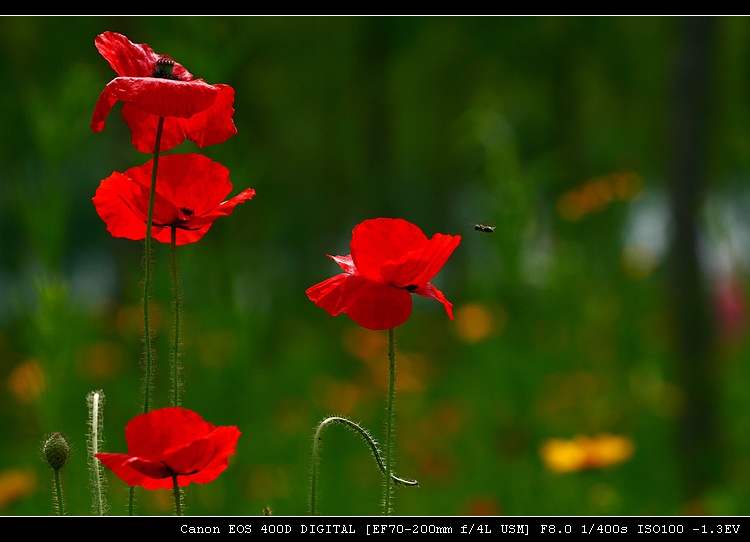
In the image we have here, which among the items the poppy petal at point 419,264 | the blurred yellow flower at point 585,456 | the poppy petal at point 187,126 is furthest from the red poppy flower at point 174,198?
the blurred yellow flower at point 585,456

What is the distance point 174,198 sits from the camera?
31.1 inches

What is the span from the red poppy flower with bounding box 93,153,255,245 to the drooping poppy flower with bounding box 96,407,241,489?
0.17 meters

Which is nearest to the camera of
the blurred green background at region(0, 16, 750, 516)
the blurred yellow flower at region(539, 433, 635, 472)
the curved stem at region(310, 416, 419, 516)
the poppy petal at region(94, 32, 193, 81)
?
the curved stem at region(310, 416, 419, 516)

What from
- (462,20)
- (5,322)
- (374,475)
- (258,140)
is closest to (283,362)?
(374,475)

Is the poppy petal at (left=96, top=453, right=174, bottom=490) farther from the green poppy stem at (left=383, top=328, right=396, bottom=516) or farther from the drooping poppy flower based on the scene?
the green poppy stem at (left=383, top=328, right=396, bottom=516)

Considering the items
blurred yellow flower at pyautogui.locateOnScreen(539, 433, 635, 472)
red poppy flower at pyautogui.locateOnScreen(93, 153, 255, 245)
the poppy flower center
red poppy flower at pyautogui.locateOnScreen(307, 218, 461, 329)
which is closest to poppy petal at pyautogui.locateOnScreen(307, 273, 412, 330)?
red poppy flower at pyautogui.locateOnScreen(307, 218, 461, 329)

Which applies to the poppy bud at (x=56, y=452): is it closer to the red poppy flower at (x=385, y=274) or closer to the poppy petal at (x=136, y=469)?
the poppy petal at (x=136, y=469)

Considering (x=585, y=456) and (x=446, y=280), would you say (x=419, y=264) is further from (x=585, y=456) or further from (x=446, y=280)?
(x=446, y=280)

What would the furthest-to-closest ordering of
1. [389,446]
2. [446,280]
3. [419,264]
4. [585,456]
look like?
[446,280]
[585,456]
[419,264]
[389,446]

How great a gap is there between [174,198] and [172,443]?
22cm

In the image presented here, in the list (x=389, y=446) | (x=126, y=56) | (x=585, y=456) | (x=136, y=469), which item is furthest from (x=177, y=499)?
(x=585, y=456)

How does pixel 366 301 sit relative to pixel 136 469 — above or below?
above

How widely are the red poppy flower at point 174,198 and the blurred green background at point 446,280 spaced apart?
19 centimetres

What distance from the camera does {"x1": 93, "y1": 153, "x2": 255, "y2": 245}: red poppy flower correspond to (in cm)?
76
